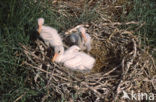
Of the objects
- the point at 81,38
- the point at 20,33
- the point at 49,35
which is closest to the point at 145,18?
the point at 81,38

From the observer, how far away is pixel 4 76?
3443mm

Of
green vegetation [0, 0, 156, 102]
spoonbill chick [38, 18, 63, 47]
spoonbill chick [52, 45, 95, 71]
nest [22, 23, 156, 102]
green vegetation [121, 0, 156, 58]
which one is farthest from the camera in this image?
green vegetation [121, 0, 156, 58]

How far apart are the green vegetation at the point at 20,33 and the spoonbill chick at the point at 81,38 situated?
350 millimetres

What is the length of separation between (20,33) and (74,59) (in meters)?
0.72

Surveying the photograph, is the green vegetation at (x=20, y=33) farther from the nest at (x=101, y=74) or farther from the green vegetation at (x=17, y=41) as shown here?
the nest at (x=101, y=74)

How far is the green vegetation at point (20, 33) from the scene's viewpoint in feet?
11.1

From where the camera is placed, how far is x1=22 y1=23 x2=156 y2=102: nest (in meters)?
3.26

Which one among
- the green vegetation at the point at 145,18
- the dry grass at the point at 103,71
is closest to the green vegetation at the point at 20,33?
the green vegetation at the point at 145,18

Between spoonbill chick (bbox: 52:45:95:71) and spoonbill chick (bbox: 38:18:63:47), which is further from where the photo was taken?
spoonbill chick (bbox: 38:18:63:47)

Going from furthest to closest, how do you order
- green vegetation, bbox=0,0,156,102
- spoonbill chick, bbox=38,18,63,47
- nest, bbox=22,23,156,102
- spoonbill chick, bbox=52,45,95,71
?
spoonbill chick, bbox=38,18,63,47 < spoonbill chick, bbox=52,45,95,71 < green vegetation, bbox=0,0,156,102 < nest, bbox=22,23,156,102

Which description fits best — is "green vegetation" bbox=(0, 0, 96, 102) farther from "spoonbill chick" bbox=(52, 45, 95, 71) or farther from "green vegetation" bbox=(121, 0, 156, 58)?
"green vegetation" bbox=(121, 0, 156, 58)

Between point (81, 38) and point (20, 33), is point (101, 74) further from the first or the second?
point (20, 33)

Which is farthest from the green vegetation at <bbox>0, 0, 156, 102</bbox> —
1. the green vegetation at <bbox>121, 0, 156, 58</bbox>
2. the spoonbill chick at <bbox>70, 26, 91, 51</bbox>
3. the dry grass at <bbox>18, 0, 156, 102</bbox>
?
the spoonbill chick at <bbox>70, 26, 91, 51</bbox>

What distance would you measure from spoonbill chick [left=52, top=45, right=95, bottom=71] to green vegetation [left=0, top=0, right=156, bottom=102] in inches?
15.8
